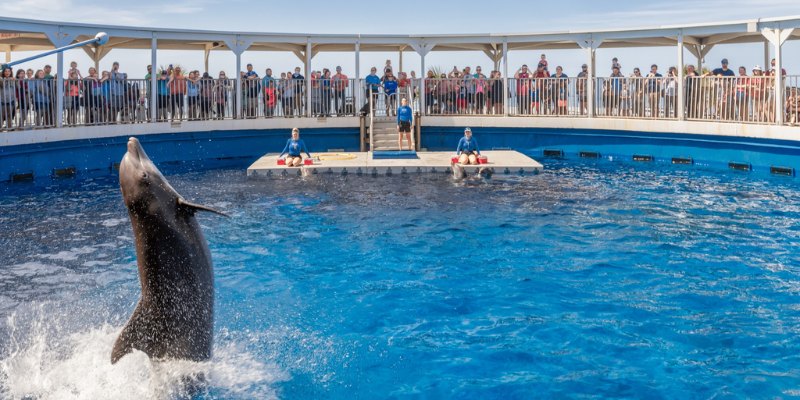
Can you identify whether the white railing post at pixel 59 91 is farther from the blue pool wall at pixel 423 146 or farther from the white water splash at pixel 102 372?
the white water splash at pixel 102 372

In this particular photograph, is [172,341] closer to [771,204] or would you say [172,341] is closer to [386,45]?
[771,204]

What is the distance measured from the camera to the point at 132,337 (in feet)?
21.5

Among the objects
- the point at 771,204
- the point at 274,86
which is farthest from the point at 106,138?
the point at 771,204

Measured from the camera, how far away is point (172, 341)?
6871mm

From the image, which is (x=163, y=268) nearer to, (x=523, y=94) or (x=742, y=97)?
(x=742, y=97)

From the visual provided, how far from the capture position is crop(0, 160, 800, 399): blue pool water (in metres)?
8.16

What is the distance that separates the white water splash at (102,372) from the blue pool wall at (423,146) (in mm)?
14688

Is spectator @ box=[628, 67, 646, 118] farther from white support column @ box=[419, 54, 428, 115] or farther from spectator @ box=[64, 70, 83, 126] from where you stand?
spectator @ box=[64, 70, 83, 126]

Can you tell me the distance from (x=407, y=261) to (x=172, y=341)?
21.3 ft

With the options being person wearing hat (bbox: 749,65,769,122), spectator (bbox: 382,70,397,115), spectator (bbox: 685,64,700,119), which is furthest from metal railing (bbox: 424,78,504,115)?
person wearing hat (bbox: 749,65,769,122)

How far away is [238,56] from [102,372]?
22194mm

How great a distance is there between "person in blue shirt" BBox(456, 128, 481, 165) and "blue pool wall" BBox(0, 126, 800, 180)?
5.66 metres

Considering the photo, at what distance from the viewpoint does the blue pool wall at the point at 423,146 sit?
23.0 meters

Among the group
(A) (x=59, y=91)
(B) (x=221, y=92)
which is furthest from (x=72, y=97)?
(B) (x=221, y=92)
